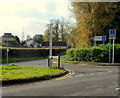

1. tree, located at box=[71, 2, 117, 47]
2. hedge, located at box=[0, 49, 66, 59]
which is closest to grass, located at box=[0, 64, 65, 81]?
tree, located at box=[71, 2, 117, 47]

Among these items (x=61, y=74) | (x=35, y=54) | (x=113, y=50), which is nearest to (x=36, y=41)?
(x=35, y=54)

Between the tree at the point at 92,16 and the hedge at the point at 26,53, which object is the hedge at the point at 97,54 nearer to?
the tree at the point at 92,16

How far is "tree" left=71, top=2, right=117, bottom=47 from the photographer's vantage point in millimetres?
25312

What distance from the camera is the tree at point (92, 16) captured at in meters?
25.3

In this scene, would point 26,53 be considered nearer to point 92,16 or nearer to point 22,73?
point 92,16

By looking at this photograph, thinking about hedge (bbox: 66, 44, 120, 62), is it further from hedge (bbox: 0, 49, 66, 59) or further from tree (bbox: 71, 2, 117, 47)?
hedge (bbox: 0, 49, 66, 59)

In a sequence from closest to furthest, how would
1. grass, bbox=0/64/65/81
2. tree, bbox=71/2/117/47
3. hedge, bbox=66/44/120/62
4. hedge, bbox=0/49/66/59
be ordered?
grass, bbox=0/64/65/81 → hedge, bbox=66/44/120/62 → tree, bbox=71/2/117/47 → hedge, bbox=0/49/66/59

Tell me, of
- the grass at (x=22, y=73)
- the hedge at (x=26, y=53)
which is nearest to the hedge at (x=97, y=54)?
the grass at (x=22, y=73)

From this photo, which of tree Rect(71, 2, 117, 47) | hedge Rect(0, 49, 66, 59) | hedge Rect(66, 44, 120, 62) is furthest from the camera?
hedge Rect(0, 49, 66, 59)

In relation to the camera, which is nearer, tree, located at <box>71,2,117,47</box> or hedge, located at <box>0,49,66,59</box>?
tree, located at <box>71,2,117,47</box>

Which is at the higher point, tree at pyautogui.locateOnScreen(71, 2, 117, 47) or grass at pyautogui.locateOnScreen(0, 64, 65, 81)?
tree at pyautogui.locateOnScreen(71, 2, 117, 47)

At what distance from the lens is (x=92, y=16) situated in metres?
25.6

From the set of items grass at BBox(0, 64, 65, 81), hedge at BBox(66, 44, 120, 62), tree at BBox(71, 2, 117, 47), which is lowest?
grass at BBox(0, 64, 65, 81)

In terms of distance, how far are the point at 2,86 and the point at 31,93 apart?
1.96 meters
